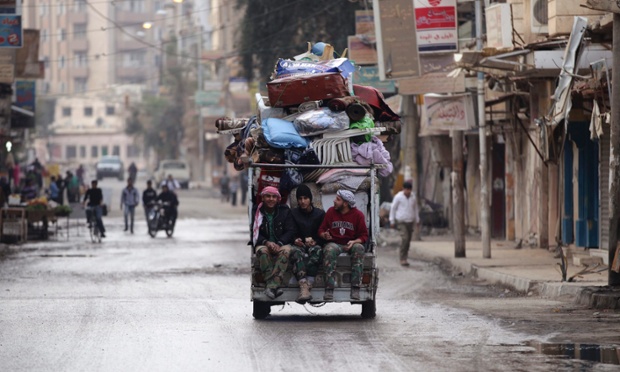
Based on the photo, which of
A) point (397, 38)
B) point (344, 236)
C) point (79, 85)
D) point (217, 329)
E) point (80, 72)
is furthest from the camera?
point (79, 85)

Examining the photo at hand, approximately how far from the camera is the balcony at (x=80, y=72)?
509 ft

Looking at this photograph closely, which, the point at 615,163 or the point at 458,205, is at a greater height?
the point at 615,163

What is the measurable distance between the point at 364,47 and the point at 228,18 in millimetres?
56504

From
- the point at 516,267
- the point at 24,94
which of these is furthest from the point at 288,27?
the point at 516,267

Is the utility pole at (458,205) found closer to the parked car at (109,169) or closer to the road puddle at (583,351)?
the road puddle at (583,351)

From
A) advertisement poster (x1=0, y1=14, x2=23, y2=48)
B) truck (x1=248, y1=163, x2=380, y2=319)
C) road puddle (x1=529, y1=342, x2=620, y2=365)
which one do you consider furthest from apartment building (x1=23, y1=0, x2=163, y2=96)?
road puddle (x1=529, y1=342, x2=620, y2=365)

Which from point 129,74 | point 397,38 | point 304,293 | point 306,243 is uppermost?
point 129,74

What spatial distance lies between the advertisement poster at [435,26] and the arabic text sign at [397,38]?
216 millimetres

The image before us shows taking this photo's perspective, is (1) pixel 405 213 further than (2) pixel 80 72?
No

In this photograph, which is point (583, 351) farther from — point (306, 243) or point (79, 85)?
point (79, 85)

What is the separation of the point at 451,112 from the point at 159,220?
13649mm

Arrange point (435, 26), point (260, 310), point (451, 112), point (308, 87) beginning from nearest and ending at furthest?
1. point (260, 310)
2. point (308, 87)
3. point (435, 26)
4. point (451, 112)

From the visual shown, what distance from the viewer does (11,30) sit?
1210 inches

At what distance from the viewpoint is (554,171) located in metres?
29.0
